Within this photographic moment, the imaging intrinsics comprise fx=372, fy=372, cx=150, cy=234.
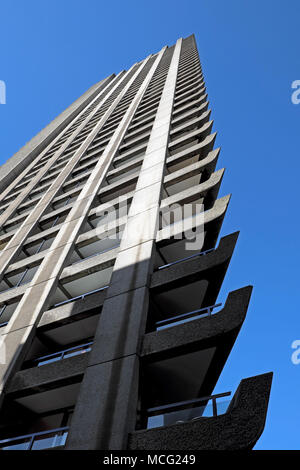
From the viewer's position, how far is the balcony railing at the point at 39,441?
A: 25.0ft

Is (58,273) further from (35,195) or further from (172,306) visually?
(35,195)

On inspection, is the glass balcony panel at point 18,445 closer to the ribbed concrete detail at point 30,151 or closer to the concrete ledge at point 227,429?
the concrete ledge at point 227,429

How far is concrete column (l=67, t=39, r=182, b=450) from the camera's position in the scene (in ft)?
22.6

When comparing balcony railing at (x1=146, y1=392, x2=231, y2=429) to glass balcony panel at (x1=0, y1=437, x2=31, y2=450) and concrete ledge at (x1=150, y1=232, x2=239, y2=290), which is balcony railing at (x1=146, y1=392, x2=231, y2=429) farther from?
concrete ledge at (x1=150, y1=232, x2=239, y2=290)

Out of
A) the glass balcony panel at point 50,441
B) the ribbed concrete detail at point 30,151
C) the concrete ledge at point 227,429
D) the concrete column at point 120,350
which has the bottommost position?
the concrete ledge at point 227,429

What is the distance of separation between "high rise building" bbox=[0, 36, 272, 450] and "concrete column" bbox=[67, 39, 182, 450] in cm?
3

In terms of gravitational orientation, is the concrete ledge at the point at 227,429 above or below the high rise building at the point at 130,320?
below

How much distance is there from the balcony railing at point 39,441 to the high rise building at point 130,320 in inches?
1.1

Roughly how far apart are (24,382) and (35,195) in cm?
1649

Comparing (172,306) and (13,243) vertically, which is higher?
(13,243)

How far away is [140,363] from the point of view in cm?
805

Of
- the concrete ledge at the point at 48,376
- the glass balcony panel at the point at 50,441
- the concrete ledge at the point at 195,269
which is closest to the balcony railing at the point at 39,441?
the glass balcony panel at the point at 50,441

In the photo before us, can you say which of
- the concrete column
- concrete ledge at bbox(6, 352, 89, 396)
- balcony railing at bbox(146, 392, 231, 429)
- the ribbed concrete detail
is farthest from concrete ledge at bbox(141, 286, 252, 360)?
the ribbed concrete detail
